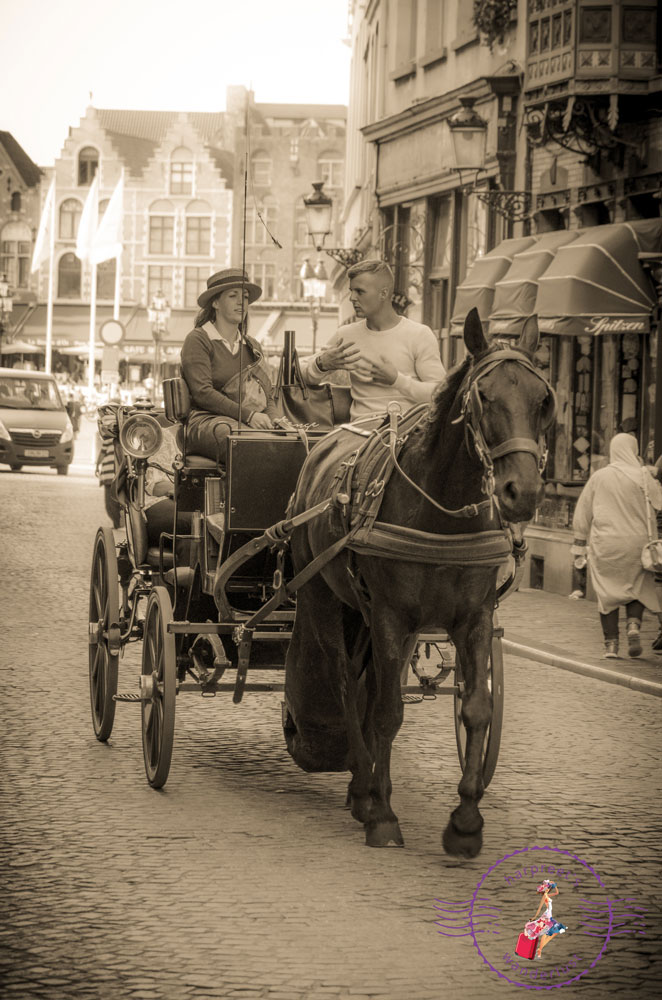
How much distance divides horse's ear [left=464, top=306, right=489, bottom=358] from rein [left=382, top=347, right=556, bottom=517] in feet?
0.16

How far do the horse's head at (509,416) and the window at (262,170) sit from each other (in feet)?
292

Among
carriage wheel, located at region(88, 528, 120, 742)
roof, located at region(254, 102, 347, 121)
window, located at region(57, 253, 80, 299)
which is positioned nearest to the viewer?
carriage wheel, located at region(88, 528, 120, 742)

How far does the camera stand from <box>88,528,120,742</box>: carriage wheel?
27.8ft

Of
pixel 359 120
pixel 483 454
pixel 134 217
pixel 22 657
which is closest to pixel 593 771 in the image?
pixel 483 454

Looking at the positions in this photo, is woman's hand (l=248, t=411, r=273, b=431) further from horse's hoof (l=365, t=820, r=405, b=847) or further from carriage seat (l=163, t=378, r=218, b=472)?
horse's hoof (l=365, t=820, r=405, b=847)

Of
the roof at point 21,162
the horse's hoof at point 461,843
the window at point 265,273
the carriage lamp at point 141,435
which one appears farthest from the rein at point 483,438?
the roof at point 21,162

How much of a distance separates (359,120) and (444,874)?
3578 centimetres

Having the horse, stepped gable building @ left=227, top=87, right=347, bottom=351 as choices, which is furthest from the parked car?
stepped gable building @ left=227, top=87, right=347, bottom=351

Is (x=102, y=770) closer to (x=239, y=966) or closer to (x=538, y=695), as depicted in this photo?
(x=239, y=966)

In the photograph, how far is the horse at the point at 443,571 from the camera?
19.7ft

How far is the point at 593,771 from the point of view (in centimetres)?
822

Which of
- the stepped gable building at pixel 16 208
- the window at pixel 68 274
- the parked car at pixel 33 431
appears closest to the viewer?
the parked car at pixel 33 431

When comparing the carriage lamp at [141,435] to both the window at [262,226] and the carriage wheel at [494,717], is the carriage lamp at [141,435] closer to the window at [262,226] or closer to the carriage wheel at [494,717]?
the carriage wheel at [494,717]

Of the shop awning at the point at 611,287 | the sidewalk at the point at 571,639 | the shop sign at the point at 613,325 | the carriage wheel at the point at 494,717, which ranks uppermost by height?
the shop awning at the point at 611,287
